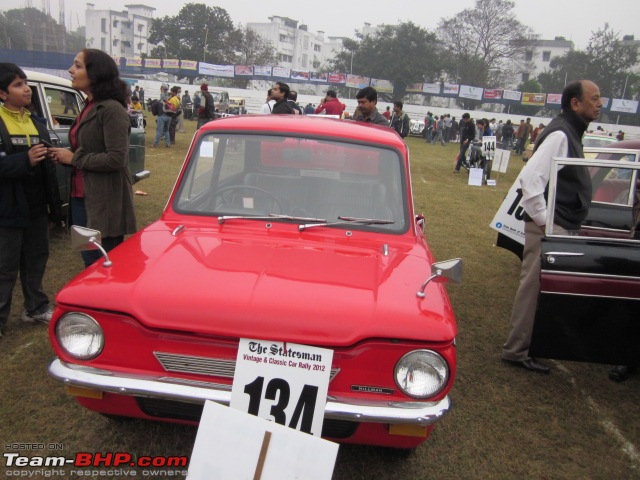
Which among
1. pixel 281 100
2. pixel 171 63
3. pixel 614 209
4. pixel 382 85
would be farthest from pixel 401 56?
pixel 614 209

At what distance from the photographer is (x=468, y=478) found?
262cm

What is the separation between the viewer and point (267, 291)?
7.04ft

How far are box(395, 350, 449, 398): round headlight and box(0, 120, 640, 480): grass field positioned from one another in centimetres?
73

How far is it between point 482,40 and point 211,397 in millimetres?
70288

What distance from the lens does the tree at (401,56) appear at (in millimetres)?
58312

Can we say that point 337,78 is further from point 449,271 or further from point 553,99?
point 449,271

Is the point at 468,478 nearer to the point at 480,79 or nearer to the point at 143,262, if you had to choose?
the point at 143,262

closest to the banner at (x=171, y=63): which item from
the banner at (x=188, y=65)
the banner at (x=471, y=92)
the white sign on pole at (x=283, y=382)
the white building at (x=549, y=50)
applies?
the banner at (x=188, y=65)

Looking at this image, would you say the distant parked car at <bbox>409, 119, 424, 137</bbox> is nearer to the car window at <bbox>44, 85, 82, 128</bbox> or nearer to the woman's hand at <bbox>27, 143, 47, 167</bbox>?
the car window at <bbox>44, 85, 82, 128</bbox>

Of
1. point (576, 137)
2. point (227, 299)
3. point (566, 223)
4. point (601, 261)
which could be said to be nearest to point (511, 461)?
point (601, 261)

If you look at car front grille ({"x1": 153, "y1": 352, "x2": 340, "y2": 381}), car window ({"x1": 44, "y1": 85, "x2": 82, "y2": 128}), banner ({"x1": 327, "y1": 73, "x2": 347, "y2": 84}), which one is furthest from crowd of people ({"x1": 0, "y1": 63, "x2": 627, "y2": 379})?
banner ({"x1": 327, "y1": 73, "x2": 347, "y2": 84})

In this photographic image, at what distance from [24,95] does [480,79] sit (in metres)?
66.9

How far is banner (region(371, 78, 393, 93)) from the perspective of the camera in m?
57.5

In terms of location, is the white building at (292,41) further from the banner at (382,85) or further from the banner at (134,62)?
the banner at (134,62)
